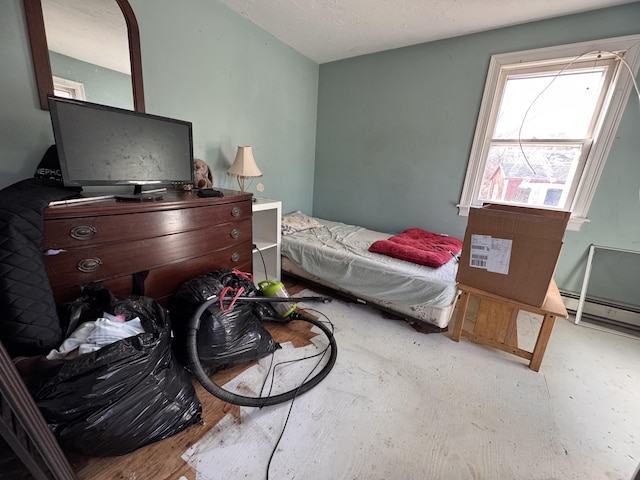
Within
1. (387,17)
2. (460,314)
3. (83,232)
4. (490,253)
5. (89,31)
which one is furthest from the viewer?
(387,17)

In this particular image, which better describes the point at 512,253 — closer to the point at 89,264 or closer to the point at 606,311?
the point at 606,311

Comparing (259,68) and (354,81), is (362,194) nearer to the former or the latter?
(354,81)

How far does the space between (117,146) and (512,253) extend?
7.40ft

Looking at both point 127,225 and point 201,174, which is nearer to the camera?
point 127,225

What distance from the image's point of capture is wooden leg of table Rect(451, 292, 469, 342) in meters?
1.71

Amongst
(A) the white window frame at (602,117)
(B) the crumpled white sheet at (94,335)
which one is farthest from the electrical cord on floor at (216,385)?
(A) the white window frame at (602,117)

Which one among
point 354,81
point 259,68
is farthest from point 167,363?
point 354,81

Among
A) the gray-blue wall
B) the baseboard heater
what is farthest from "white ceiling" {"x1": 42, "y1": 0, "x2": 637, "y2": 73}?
the baseboard heater

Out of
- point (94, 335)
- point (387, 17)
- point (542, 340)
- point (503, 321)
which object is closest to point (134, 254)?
point (94, 335)

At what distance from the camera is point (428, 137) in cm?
259

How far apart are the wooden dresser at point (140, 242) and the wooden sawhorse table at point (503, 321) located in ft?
5.40

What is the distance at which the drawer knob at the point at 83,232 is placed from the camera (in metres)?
1.07

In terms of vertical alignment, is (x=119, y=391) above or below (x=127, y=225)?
below

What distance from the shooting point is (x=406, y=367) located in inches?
60.5
